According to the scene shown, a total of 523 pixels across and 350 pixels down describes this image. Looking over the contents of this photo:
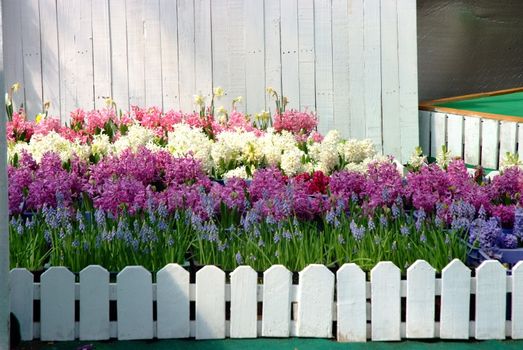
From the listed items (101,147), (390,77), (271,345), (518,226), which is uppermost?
(390,77)

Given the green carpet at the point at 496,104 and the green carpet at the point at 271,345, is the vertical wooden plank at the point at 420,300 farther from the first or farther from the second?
the green carpet at the point at 496,104

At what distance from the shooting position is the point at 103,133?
25.0 ft

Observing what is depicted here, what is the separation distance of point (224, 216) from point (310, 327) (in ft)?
3.08

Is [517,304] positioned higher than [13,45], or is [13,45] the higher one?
[13,45]

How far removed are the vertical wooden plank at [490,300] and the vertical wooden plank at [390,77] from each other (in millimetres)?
4339

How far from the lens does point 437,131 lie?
870 centimetres

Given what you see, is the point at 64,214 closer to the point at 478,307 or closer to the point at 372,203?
the point at 372,203

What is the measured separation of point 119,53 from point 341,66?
191cm

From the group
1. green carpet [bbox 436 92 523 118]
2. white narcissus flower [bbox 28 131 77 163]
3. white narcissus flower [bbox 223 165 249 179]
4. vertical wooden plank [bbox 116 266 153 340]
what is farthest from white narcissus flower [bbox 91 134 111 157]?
green carpet [bbox 436 92 523 118]

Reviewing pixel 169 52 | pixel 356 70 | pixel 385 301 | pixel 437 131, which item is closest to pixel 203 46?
pixel 169 52

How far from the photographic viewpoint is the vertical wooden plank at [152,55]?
8.53 metres

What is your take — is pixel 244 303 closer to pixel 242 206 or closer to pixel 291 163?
pixel 242 206

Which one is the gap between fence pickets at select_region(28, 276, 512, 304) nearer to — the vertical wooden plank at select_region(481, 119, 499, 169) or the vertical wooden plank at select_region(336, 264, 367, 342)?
the vertical wooden plank at select_region(336, 264, 367, 342)

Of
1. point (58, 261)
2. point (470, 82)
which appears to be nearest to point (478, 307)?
point (58, 261)
